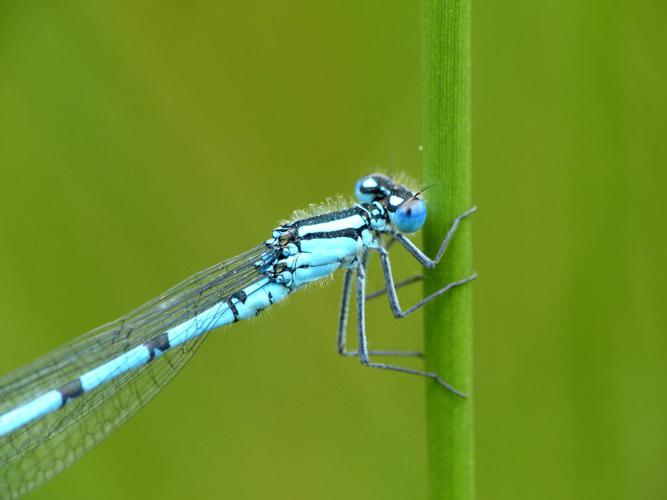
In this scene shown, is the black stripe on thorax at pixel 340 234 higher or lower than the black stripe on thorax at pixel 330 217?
lower

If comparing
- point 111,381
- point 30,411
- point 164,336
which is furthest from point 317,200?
point 30,411

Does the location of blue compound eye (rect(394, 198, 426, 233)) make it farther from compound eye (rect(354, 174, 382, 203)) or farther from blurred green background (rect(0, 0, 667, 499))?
blurred green background (rect(0, 0, 667, 499))

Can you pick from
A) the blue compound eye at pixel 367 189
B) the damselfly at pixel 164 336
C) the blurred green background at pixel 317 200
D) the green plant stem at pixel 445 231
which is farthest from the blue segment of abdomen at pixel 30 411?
the green plant stem at pixel 445 231

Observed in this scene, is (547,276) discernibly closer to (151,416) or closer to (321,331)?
(321,331)

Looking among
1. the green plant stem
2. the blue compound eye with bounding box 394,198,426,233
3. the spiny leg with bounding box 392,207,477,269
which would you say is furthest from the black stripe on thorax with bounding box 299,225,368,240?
the green plant stem

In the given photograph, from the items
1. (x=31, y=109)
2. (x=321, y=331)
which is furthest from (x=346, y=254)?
(x=31, y=109)

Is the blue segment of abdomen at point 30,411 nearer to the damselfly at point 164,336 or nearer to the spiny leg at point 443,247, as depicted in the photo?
the damselfly at point 164,336
